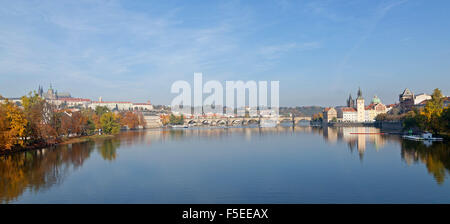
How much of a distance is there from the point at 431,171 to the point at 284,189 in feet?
26.3

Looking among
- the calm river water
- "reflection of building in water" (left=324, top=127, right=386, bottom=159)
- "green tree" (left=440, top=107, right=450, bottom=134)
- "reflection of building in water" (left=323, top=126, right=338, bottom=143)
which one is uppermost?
"green tree" (left=440, top=107, right=450, bottom=134)

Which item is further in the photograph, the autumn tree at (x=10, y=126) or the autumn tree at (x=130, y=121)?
the autumn tree at (x=130, y=121)

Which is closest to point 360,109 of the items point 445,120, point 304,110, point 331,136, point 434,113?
point 304,110

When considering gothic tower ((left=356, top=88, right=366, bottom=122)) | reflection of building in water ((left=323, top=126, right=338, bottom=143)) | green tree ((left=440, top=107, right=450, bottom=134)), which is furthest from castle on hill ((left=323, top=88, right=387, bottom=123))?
green tree ((left=440, top=107, right=450, bottom=134))

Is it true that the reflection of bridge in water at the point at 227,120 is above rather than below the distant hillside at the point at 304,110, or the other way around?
below

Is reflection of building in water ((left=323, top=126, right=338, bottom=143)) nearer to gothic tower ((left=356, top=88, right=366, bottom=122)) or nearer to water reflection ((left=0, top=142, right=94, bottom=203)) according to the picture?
water reflection ((left=0, top=142, right=94, bottom=203))

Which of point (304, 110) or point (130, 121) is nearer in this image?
point (130, 121)

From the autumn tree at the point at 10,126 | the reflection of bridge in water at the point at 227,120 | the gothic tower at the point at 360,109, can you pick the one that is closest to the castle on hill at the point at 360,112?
the gothic tower at the point at 360,109

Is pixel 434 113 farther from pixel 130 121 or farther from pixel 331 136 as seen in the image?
pixel 130 121

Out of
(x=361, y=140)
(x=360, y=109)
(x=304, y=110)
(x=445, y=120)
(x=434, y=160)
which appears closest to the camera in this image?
(x=434, y=160)

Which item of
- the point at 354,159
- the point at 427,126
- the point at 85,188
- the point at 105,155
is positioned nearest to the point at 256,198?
the point at 85,188

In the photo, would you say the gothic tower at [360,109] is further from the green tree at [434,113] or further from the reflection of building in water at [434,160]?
the reflection of building in water at [434,160]

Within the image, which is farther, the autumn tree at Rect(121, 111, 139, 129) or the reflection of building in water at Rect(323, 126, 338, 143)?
the autumn tree at Rect(121, 111, 139, 129)

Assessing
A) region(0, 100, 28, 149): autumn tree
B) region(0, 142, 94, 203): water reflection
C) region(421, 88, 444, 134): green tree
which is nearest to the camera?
region(0, 142, 94, 203): water reflection
